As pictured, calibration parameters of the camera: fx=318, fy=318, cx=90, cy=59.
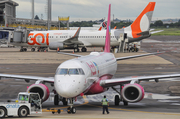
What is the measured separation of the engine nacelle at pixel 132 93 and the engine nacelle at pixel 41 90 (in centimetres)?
561

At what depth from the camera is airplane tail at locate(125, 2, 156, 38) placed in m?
73.5

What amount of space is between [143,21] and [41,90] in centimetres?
5487

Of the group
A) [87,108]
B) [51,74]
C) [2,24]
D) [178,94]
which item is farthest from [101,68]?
[2,24]

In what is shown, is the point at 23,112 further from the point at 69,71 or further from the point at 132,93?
the point at 132,93

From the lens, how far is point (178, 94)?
1173 inches

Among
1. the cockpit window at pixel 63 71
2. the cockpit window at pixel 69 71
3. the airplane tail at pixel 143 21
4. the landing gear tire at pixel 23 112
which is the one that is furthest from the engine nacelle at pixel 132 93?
the airplane tail at pixel 143 21

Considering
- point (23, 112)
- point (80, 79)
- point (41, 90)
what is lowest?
point (23, 112)

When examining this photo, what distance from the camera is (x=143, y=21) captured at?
2950 inches

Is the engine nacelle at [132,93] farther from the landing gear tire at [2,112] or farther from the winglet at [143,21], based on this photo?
the winglet at [143,21]

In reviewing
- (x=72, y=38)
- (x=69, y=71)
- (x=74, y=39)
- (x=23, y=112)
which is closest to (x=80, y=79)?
(x=69, y=71)

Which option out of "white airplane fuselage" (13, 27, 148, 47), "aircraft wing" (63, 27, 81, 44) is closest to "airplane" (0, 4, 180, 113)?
"aircraft wing" (63, 27, 81, 44)

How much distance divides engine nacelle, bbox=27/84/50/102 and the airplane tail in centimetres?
5420

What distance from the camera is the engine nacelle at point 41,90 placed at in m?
23.5

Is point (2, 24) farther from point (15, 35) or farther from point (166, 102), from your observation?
point (166, 102)
